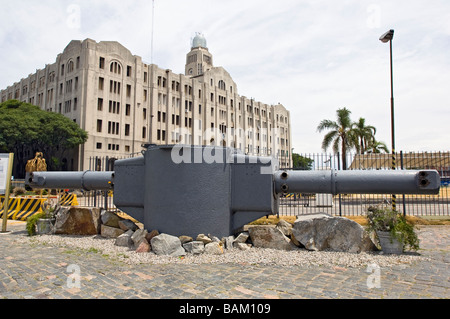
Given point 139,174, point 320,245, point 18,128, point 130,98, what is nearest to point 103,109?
point 130,98

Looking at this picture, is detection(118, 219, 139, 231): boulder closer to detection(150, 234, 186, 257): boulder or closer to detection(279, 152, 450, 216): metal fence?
detection(150, 234, 186, 257): boulder

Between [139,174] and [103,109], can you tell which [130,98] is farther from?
[139,174]

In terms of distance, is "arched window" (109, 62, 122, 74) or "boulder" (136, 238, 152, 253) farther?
"arched window" (109, 62, 122, 74)

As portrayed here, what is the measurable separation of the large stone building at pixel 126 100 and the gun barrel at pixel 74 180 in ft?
89.6

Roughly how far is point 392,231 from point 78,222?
25.0ft

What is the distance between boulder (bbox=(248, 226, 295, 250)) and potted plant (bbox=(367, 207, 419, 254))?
5.77 ft

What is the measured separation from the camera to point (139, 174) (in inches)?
298

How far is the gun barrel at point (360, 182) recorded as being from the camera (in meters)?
6.12

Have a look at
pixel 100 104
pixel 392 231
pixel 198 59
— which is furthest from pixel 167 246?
pixel 198 59

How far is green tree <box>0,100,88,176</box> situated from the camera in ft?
121

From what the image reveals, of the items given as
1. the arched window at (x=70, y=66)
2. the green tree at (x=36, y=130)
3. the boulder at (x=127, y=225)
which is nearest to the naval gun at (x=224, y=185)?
the boulder at (x=127, y=225)

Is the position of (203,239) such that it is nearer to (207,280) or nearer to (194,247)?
(194,247)

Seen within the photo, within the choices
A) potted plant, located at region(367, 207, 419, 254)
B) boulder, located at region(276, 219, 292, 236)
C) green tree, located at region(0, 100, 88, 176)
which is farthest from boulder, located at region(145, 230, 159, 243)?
green tree, located at region(0, 100, 88, 176)
